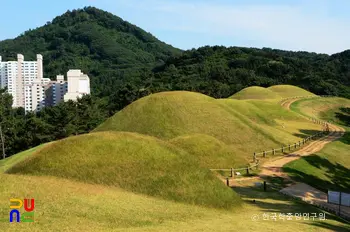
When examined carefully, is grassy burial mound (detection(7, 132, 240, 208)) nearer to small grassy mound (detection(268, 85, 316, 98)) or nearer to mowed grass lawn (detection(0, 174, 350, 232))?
mowed grass lawn (detection(0, 174, 350, 232))

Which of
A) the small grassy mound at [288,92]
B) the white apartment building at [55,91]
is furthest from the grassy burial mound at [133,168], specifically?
the white apartment building at [55,91]

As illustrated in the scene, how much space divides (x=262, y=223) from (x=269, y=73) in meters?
138

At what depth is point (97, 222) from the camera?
1543cm

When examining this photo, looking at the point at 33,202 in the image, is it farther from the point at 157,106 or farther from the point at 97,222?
the point at 157,106

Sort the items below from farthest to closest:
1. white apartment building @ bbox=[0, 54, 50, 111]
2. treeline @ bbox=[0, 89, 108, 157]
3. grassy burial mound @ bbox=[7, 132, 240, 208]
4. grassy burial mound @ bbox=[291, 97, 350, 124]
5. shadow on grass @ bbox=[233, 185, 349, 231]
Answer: white apartment building @ bbox=[0, 54, 50, 111] → grassy burial mound @ bbox=[291, 97, 350, 124] → treeline @ bbox=[0, 89, 108, 157] → shadow on grass @ bbox=[233, 185, 349, 231] → grassy burial mound @ bbox=[7, 132, 240, 208]

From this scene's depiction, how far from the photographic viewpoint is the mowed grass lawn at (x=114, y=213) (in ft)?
49.8

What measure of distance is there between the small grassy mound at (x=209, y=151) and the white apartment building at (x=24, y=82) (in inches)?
5092

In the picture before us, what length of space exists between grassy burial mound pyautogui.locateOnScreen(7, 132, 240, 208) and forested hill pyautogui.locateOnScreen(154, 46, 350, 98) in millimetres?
87506

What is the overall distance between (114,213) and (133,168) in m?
5.96

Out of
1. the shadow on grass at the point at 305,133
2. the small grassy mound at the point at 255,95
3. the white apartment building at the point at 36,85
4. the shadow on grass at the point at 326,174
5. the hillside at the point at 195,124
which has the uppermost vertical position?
the white apartment building at the point at 36,85

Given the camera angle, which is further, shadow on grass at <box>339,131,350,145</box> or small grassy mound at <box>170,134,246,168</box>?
shadow on grass at <box>339,131,350,145</box>

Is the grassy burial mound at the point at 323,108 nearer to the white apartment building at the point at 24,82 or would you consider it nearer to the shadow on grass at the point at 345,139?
the shadow on grass at the point at 345,139

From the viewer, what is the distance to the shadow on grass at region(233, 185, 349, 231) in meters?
21.7

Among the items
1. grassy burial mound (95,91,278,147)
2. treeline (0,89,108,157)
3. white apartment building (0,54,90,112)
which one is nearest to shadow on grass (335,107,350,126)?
grassy burial mound (95,91,278,147)
